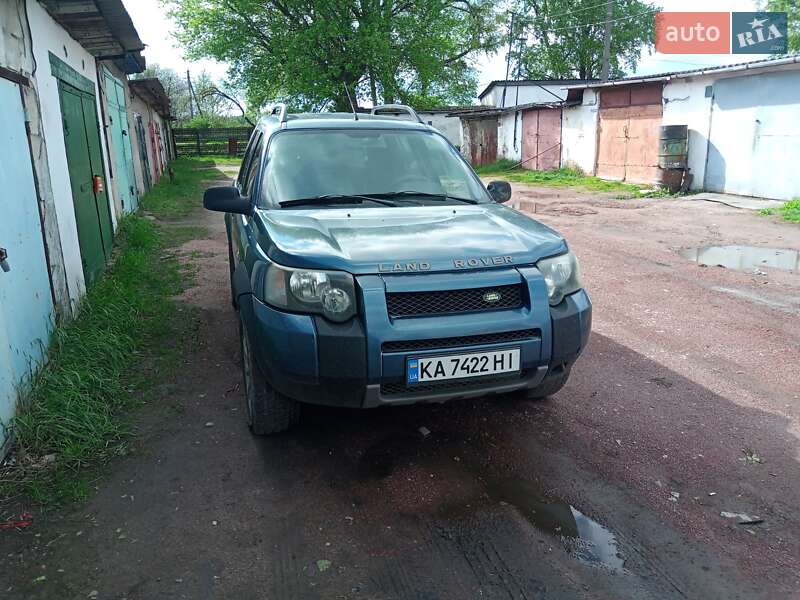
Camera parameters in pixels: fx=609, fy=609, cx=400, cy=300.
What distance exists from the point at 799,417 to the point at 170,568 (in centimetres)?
363

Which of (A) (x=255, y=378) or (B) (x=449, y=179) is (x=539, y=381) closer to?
(A) (x=255, y=378)

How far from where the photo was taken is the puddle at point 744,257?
25.1 feet

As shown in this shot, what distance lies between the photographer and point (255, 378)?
3293 millimetres

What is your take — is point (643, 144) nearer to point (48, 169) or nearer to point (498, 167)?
point (498, 167)

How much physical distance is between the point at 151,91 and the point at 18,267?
47.6ft

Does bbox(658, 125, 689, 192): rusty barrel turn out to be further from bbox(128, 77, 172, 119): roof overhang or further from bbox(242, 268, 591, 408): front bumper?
bbox(242, 268, 591, 408): front bumper

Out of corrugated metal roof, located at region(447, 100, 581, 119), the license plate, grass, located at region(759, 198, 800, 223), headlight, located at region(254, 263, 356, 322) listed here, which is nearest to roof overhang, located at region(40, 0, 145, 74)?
headlight, located at region(254, 263, 356, 322)

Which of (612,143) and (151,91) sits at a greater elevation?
(151,91)

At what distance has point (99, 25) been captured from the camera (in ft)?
22.3

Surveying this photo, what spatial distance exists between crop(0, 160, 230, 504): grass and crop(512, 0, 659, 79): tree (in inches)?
1625

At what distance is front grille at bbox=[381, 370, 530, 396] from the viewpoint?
283 cm

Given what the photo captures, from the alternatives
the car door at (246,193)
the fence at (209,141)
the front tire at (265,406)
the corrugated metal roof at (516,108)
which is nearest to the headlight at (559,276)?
the front tire at (265,406)

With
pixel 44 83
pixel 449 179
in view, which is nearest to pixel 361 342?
pixel 449 179

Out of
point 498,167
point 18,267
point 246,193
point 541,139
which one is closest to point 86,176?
point 246,193
